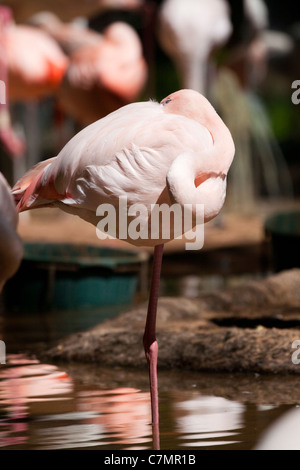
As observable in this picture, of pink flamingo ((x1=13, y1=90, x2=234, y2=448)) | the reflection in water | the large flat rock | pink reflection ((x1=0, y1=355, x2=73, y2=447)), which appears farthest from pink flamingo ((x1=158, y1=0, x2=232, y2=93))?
pink flamingo ((x1=13, y1=90, x2=234, y2=448))

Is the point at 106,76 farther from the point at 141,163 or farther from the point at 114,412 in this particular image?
the point at 114,412

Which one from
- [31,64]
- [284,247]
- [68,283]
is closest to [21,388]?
[68,283]

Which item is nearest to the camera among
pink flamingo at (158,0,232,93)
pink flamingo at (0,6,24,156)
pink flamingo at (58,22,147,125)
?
pink flamingo at (158,0,232,93)

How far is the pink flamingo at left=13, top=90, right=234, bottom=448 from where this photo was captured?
8.96 ft

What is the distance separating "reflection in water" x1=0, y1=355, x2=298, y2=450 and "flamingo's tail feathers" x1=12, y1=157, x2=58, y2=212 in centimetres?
61

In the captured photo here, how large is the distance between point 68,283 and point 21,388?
1745 millimetres

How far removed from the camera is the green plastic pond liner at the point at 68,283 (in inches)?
190

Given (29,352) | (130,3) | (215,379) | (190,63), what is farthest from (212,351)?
(130,3)

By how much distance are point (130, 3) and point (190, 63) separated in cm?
164

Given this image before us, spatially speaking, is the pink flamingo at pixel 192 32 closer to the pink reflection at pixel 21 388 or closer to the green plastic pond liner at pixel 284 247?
the green plastic pond liner at pixel 284 247

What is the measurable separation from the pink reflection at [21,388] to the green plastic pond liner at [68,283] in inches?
46.3

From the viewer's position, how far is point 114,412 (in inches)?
111

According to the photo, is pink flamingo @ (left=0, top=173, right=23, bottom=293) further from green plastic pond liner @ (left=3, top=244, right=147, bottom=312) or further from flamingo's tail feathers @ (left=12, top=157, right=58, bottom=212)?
green plastic pond liner @ (left=3, top=244, right=147, bottom=312)

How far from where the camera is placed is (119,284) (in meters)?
→ 5.03
